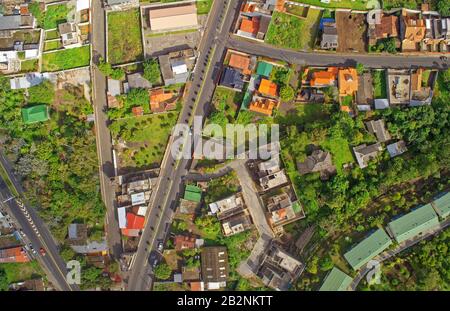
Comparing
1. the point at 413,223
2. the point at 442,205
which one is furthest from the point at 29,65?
the point at 442,205

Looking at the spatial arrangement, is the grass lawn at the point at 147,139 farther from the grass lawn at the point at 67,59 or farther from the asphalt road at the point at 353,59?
the asphalt road at the point at 353,59

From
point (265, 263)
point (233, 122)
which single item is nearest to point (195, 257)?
point (265, 263)

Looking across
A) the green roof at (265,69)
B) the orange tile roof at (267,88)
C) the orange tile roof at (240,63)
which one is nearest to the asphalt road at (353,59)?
the green roof at (265,69)

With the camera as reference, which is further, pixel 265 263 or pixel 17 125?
pixel 17 125

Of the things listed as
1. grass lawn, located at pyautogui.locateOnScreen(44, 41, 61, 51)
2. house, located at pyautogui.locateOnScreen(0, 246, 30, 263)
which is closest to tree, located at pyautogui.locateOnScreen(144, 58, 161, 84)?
grass lawn, located at pyautogui.locateOnScreen(44, 41, 61, 51)

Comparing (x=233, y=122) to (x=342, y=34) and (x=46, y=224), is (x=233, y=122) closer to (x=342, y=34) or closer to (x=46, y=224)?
(x=342, y=34)

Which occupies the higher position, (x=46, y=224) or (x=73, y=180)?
(x=73, y=180)

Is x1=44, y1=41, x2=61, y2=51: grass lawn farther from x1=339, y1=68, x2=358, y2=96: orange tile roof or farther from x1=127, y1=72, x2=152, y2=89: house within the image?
x1=339, y1=68, x2=358, y2=96: orange tile roof
